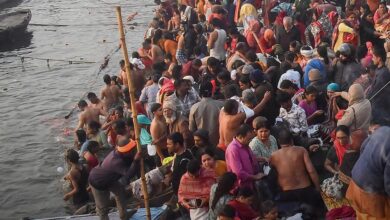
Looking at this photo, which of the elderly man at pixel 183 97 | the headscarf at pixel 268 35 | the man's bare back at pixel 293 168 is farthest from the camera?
the headscarf at pixel 268 35

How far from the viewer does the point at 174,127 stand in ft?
26.1

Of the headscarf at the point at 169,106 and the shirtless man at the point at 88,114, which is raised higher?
the headscarf at the point at 169,106

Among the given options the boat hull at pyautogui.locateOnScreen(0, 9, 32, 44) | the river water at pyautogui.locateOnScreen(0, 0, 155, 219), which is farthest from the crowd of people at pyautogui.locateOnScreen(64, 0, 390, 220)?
the boat hull at pyautogui.locateOnScreen(0, 9, 32, 44)

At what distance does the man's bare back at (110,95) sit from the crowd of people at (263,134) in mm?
25

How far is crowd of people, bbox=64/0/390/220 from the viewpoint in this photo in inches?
233

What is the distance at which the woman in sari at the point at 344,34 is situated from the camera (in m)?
10.4

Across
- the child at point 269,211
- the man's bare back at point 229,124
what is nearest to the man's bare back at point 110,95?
the man's bare back at point 229,124

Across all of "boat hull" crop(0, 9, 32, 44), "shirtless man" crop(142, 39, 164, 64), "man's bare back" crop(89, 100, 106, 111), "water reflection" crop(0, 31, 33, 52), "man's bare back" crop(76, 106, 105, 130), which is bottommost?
"water reflection" crop(0, 31, 33, 52)

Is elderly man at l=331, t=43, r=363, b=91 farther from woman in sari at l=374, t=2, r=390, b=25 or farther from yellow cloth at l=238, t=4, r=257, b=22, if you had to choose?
yellow cloth at l=238, t=4, r=257, b=22

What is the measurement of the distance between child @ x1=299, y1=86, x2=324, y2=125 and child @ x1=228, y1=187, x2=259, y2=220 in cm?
239

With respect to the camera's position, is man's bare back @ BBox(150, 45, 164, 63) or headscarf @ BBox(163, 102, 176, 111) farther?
man's bare back @ BBox(150, 45, 164, 63)

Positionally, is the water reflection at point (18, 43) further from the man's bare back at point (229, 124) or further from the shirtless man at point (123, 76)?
the man's bare back at point (229, 124)

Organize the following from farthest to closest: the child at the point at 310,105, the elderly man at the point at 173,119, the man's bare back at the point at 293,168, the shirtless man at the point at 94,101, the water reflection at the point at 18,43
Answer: the water reflection at the point at 18,43 < the shirtless man at the point at 94,101 < the elderly man at the point at 173,119 < the child at the point at 310,105 < the man's bare back at the point at 293,168

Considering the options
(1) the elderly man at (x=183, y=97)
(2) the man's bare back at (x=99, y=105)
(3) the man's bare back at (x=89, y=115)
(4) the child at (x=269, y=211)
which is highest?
(1) the elderly man at (x=183, y=97)
